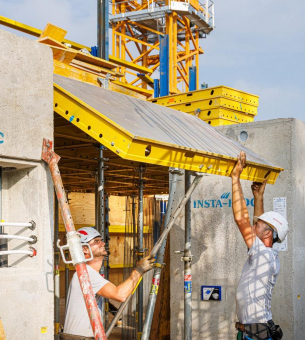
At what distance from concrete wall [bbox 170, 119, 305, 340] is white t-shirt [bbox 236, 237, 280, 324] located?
2.66 metres

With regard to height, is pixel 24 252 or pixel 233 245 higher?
pixel 24 252

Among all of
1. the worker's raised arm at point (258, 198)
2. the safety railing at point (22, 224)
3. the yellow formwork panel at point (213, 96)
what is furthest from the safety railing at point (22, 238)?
the yellow formwork panel at point (213, 96)

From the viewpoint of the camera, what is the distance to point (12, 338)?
14.0 ft

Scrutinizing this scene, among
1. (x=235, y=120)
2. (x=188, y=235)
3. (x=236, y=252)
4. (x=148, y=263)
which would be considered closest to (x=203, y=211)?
(x=236, y=252)

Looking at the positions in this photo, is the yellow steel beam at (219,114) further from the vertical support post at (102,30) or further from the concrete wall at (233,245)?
the vertical support post at (102,30)

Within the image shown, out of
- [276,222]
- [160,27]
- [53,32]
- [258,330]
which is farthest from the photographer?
[160,27]

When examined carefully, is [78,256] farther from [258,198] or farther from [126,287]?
[258,198]

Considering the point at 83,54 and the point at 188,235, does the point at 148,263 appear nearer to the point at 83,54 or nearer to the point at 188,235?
the point at 188,235

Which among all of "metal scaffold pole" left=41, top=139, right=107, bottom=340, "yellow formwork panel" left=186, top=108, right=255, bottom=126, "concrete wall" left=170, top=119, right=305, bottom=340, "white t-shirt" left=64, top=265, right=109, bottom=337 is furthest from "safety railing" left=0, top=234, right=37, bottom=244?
"yellow formwork panel" left=186, top=108, right=255, bottom=126

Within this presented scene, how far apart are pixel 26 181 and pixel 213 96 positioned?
6888mm

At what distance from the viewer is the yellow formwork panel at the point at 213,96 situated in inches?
428

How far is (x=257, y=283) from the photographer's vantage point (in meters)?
5.14

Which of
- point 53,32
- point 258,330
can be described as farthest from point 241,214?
point 53,32

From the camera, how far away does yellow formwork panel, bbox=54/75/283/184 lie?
4617mm
